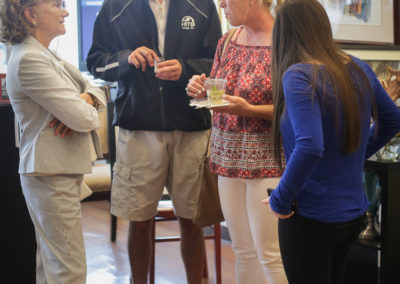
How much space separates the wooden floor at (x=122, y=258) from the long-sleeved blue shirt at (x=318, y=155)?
1.87 metres

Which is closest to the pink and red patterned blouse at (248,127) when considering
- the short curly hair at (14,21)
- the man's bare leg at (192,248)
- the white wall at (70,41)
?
the man's bare leg at (192,248)

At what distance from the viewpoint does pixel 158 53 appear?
2.47 m

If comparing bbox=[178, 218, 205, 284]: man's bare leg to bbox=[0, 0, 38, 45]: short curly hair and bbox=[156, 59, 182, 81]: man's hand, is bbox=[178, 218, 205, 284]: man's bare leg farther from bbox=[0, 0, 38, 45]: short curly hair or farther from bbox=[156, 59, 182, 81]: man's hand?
bbox=[0, 0, 38, 45]: short curly hair

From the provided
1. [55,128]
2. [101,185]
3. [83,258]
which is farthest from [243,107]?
[101,185]

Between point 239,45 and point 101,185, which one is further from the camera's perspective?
point 101,185

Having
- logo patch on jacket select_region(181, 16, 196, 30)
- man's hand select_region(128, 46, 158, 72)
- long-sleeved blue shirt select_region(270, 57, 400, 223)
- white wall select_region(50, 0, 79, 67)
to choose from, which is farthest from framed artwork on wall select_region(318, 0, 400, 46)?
white wall select_region(50, 0, 79, 67)

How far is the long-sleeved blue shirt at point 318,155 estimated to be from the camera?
1353 mm

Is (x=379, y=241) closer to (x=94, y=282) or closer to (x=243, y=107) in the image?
(x=243, y=107)

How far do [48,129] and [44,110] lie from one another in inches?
3.3

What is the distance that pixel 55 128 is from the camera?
204cm

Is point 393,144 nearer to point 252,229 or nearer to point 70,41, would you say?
point 252,229

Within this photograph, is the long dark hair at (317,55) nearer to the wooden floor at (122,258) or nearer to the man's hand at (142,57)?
the man's hand at (142,57)

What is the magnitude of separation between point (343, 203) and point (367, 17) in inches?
81.1

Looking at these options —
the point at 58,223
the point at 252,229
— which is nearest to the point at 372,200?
the point at 252,229
